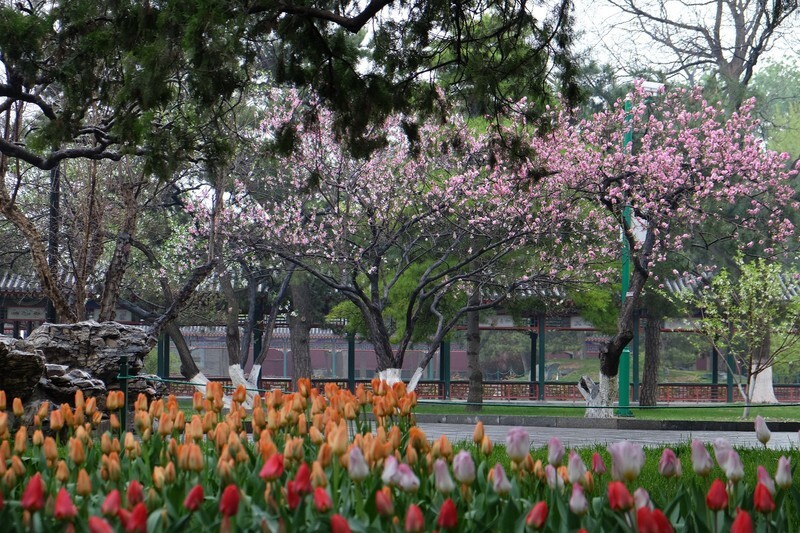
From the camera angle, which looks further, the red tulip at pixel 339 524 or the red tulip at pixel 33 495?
the red tulip at pixel 33 495

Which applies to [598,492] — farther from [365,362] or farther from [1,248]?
[365,362]

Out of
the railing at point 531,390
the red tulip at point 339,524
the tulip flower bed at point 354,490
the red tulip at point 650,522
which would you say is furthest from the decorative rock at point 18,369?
the railing at point 531,390

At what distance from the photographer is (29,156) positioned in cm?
1135

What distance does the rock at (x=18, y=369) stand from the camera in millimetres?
9891

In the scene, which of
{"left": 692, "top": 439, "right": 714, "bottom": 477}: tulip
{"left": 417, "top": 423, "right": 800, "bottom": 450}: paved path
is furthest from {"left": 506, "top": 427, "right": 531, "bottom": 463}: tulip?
{"left": 417, "top": 423, "right": 800, "bottom": 450}: paved path

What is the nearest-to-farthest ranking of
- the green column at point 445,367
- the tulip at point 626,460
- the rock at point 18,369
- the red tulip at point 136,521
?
the red tulip at point 136,521, the tulip at point 626,460, the rock at point 18,369, the green column at point 445,367

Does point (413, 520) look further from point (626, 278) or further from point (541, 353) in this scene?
point (541, 353)

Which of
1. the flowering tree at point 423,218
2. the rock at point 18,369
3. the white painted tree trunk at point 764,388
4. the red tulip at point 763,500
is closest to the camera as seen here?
the red tulip at point 763,500

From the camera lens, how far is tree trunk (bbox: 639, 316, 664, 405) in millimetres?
29422

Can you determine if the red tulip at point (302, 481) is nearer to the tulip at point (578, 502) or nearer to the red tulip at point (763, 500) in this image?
the tulip at point (578, 502)

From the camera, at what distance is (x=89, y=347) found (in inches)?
551

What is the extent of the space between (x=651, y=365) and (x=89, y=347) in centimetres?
1974

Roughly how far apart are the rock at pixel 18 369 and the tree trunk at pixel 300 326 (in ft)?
63.9

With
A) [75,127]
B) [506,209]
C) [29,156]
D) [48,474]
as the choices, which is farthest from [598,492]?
[506,209]
